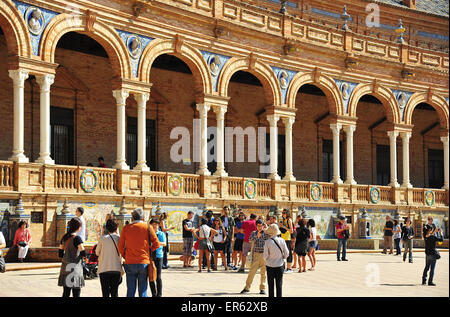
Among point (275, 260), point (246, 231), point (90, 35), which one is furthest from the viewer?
point (90, 35)

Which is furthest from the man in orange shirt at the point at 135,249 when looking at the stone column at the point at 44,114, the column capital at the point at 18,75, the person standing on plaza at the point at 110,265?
the column capital at the point at 18,75

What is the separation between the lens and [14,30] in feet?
68.1

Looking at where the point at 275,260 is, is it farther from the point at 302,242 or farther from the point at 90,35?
the point at 90,35

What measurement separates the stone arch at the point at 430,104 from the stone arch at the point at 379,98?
0.71 metres

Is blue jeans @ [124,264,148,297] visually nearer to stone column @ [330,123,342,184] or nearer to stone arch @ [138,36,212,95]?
stone arch @ [138,36,212,95]

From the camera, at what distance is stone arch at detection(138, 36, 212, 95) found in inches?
968

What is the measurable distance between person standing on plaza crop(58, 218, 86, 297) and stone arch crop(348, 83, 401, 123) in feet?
74.9

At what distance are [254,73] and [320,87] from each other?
4.07m

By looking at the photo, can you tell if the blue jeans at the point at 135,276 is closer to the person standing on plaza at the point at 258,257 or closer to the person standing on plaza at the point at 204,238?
the person standing on plaza at the point at 258,257

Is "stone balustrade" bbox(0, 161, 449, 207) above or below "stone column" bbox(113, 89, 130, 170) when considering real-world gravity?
below

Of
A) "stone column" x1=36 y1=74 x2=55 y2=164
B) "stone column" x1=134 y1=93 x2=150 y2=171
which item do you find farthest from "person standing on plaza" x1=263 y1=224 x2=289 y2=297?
"stone column" x1=134 y1=93 x2=150 y2=171

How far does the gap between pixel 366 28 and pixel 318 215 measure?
43.1 feet

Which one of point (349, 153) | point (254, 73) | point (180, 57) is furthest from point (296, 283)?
point (349, 153)
